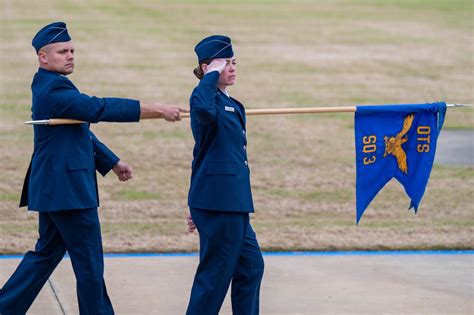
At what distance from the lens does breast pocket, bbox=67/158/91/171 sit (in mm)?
6086

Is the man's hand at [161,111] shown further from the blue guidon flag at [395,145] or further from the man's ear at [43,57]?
the blue guidon flag at [395,145]

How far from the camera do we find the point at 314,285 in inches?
303

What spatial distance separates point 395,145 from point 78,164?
1860mm

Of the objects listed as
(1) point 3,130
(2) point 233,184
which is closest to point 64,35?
(2) point 233,184

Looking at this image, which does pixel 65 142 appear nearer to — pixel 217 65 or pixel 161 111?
pixel 161 111

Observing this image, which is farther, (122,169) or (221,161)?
(122,169)

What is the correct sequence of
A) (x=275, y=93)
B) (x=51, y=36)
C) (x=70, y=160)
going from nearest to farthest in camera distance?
1. (x=70, y=160)
2. (x=51, y=36)
3. (x=275, y=93)

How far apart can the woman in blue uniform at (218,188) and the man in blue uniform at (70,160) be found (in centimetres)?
25

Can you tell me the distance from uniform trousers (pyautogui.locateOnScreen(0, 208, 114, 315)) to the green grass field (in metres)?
2.38

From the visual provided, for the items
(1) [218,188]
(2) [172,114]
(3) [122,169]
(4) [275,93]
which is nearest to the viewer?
(1) [218,188]

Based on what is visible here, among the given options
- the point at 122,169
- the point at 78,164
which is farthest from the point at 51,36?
the point at 122,169

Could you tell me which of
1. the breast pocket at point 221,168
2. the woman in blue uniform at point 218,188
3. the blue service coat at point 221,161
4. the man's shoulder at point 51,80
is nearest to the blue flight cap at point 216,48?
the woman in blue uniform at point 218,188

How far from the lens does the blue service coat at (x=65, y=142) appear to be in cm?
601

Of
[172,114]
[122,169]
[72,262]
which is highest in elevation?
[172,114]
